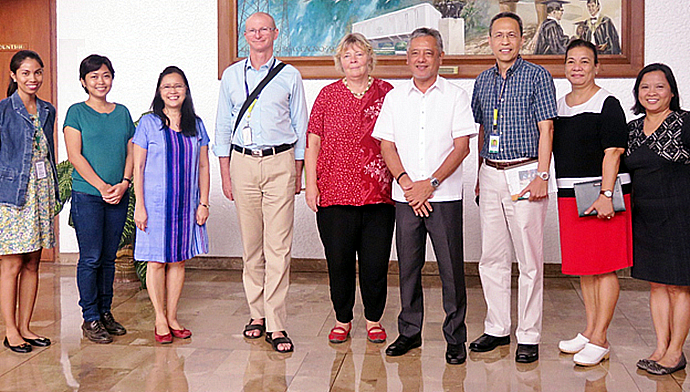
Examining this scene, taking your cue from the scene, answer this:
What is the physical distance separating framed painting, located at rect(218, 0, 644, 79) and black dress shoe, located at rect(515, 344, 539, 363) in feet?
8.54

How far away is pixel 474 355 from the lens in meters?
3.48

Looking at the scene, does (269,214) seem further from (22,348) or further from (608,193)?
(608,193)

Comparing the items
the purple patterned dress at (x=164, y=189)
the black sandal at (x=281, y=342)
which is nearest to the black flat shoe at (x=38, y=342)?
the purple patterned dress at (x=164, y=189)

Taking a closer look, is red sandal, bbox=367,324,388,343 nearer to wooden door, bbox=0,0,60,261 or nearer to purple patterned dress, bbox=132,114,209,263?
purple patterned dress, bbox=132,114,209,263

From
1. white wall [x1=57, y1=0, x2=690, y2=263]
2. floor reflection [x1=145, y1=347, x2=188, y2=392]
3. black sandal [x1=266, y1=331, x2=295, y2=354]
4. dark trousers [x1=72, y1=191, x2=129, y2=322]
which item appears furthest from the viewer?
white wall [x1=57, y1=0, x2=690, y2=263]

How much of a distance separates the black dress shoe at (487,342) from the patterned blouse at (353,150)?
0.87 meters

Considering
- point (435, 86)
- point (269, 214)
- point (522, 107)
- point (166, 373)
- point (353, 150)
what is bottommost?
point (166, 373)

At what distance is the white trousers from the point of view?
11.0 feet

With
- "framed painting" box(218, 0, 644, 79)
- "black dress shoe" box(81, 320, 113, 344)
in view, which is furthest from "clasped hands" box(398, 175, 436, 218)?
"framed painting" box(218, 0, 644, 79)

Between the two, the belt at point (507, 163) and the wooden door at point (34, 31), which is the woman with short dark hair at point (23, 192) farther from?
the wooden door at point (34, 31)

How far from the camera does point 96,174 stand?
3.64 meters

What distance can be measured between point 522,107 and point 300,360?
1.64 m

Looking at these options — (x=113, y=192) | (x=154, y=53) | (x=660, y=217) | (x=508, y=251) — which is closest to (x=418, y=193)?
(x=508, y=251)

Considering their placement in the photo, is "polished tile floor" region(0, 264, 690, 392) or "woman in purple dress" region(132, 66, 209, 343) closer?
"polished tile floor" region(0, 264, 690, 392)
